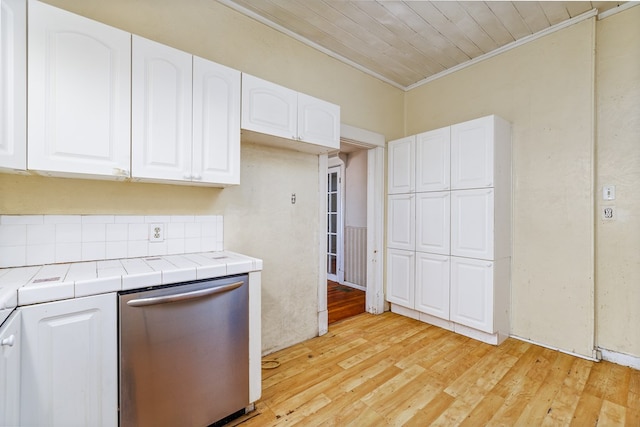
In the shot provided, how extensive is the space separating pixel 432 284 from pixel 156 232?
8.49 ft

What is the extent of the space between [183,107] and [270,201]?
100cm

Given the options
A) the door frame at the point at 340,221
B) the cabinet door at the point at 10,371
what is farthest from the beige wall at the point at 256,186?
the door frame at the point at 340,221

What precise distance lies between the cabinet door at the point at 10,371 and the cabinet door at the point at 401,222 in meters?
3.01

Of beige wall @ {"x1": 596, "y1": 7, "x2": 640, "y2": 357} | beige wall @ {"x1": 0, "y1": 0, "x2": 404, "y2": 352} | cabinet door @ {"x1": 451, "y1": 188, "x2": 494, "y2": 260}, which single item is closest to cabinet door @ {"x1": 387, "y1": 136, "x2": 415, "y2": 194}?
beige wall @ {"x1": 0, "y1": 0, "x2": 404, "y2": 352}

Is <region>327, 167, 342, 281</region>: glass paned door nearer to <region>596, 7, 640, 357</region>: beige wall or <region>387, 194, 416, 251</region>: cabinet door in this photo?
<region>387, 194, 416, 251</region>: cabinet door

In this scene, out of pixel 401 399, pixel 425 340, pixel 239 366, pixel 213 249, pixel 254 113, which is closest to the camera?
pixel 239 366

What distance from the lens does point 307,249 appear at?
268 centimetres

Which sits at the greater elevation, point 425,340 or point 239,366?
A: point 239,366

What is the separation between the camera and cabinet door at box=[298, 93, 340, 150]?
2.20 m

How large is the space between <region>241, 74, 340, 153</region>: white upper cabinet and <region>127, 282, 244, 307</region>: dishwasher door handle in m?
1.05

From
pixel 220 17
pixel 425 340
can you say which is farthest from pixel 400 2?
pixel 425 340

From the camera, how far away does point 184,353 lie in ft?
4.61

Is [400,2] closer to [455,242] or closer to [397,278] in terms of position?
[455,242]

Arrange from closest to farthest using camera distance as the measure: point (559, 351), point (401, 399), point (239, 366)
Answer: point (239, 366) → point (401, 399) → point (559, 351)
